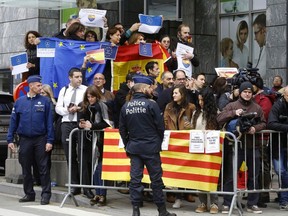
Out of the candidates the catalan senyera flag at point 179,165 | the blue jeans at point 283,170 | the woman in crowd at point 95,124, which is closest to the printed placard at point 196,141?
the catalan senyera flag at point 179,165

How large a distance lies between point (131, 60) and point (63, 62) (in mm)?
1295

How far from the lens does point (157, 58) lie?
50.9 ft

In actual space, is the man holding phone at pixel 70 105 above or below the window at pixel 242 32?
below

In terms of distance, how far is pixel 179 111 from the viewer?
12.6 m

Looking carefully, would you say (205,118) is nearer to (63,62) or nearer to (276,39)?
(63,62)

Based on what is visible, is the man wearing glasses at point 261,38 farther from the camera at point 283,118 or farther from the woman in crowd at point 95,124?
the woman in crowd at point 95,124

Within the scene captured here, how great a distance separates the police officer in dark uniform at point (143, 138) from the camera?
11.5 meters

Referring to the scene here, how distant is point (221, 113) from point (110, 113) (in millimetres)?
1908

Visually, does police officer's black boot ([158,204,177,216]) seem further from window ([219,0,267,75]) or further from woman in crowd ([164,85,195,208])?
window ([219,0,267,75])

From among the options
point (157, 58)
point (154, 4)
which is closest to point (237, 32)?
point (154, 4)

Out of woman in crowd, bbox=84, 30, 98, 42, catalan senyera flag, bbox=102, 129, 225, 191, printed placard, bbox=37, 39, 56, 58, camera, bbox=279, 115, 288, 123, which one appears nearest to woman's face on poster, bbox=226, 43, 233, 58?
woman in crowd, bbox=84, 30, 98, 42

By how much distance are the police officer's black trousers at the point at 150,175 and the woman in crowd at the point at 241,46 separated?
936 cm

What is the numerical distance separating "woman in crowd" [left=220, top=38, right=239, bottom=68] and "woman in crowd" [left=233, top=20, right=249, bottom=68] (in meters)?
0.24

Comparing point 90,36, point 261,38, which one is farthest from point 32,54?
point 261,38
